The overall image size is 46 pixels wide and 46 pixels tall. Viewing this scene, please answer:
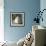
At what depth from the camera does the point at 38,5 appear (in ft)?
18.6

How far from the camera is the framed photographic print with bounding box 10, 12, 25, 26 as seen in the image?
224 inches

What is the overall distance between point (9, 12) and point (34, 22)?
1.12 metres

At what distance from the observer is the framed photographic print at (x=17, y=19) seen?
5.69 metres

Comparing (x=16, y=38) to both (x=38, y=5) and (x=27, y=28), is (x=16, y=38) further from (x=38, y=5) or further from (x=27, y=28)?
(x=38, y=5)

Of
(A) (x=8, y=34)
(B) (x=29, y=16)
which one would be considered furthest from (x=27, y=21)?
(A) (x=8, y=34)

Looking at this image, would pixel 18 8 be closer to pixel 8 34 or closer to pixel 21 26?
pixel 21 26

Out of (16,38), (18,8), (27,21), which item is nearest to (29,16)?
(27,21)

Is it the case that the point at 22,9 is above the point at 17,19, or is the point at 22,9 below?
above

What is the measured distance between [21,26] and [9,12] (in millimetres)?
769

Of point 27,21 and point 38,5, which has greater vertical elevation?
point 38,5

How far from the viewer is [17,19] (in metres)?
5.71

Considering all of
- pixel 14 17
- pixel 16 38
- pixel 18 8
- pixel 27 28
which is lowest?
pixel 16 38

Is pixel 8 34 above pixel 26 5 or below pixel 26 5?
below

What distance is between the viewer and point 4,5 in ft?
18.6
